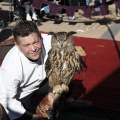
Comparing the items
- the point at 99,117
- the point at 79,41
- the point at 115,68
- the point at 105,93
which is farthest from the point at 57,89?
the point at 79,41

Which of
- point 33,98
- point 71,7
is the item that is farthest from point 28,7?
point 33,98

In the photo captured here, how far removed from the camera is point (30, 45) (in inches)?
92.7

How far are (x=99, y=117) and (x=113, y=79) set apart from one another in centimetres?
112

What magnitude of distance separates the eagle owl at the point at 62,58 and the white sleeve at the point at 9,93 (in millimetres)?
432

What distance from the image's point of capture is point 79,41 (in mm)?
6543

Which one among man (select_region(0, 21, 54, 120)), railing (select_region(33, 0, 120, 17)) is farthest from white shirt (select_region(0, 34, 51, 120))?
railing (select_region(33, 0, 120, 17))

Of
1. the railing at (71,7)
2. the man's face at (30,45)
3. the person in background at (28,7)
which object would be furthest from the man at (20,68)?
the person in background at (28,7)

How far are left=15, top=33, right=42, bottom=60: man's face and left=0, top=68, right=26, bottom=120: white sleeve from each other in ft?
0.65

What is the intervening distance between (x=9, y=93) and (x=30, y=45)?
42cm

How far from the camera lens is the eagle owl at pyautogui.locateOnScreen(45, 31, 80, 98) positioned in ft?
9.25

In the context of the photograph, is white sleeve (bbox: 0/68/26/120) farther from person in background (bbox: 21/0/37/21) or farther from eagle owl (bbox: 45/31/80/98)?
person in background (bbox: 21/0/37/21)

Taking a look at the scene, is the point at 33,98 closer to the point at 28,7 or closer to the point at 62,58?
the point at 62,58

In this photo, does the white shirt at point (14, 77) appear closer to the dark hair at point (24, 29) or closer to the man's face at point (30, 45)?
the man's face at point (30, 45)

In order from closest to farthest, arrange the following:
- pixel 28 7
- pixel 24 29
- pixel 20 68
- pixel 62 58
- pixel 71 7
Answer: pixel 24 29 < pixel 20 68 < pixel 62 58 < pixel 71 7 < pixel 28 7
